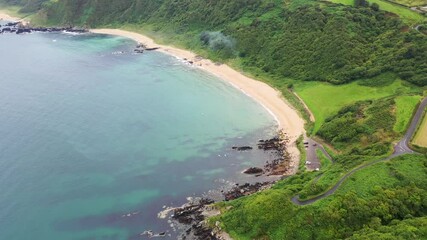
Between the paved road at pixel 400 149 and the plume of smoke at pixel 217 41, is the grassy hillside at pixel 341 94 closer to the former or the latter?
the paved road at pixel 400 149

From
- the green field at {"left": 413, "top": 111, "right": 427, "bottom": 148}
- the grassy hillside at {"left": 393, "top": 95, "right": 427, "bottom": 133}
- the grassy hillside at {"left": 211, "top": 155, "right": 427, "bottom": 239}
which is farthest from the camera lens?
the grassy hillside at {"left": 393, "top": 95, "right": 427, "bottom": 133}

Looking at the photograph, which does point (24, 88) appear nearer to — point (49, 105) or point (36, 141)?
point (49, 105)

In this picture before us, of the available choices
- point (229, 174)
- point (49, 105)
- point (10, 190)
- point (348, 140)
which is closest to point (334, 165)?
point (348, 140)

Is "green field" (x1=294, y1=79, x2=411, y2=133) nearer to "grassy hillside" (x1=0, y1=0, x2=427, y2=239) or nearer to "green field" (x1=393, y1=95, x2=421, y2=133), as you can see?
"grassy hillside" (x1=0, y1=0, x2=427, y2=239)

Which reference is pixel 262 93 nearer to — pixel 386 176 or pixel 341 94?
pixel 341 94

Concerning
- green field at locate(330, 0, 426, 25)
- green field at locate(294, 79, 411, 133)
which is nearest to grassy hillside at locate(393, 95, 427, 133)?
green field at locate(294, 79, 411, 133)

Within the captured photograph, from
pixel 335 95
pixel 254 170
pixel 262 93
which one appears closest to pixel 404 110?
pixel 335 95

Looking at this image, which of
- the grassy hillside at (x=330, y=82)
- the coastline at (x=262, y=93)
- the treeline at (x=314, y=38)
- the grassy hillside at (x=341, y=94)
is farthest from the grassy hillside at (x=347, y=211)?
the treeline at (x=314, y=38)
